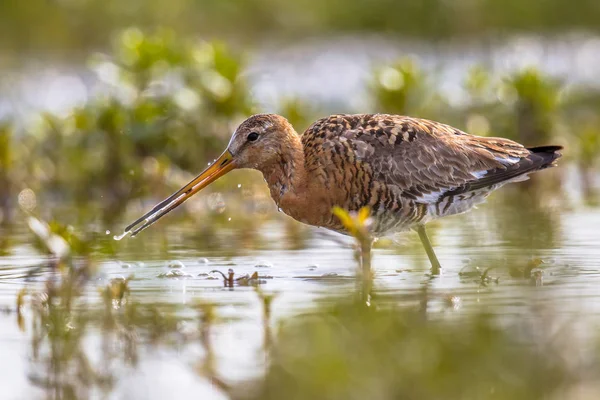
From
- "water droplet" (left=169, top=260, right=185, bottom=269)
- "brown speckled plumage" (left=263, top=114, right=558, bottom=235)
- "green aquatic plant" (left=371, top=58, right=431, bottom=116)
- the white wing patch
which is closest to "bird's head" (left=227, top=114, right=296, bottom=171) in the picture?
"brown speckled plumage" (left=263, top=114, right=558, bottom=235)

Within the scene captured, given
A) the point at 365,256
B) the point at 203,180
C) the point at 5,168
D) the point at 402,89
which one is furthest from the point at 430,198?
the point at 5,168

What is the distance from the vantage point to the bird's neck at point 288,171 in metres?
7.48

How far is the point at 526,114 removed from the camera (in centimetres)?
1207

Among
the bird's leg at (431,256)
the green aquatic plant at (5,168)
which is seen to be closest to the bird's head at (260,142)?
Answer: the bird's leg at (431,256)

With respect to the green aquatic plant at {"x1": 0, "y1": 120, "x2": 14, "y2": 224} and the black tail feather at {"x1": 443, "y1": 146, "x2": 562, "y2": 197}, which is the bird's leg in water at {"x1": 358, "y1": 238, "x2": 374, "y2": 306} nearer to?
the black tail feather at {"x1": 443, "y1": 146, "x2": 562, "y2": 197}

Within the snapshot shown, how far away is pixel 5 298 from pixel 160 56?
5.34 meters

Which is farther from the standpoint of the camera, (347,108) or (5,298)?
(347,108)

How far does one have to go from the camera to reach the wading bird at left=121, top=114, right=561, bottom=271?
24.4 feet

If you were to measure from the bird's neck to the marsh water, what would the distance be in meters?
0.34

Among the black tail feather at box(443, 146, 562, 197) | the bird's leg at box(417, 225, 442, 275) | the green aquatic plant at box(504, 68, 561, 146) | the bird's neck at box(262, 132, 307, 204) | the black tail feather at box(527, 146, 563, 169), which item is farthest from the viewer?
the green aquatic plant at box(504, 68, 561, 146)

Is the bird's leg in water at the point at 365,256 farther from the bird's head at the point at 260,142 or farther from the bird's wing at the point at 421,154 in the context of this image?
the bird's head at the point at 260,142

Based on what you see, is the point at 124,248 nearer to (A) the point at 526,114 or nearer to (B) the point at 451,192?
(B) the point at 451,192

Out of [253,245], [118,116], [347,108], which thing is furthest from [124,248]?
[347,108]

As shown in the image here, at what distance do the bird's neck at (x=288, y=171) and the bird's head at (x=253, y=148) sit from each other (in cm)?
1
